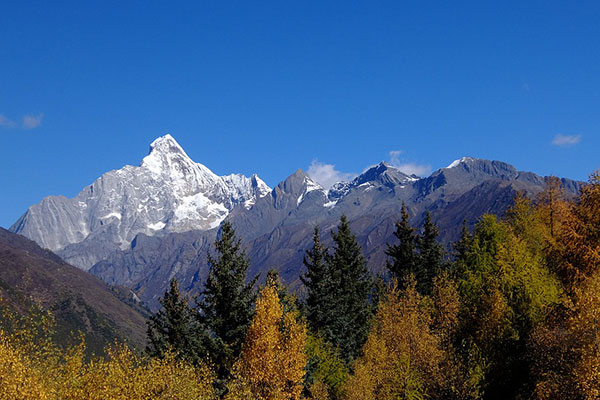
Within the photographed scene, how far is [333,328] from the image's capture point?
72.8m

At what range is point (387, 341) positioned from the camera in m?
64.6

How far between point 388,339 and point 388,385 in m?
10.6

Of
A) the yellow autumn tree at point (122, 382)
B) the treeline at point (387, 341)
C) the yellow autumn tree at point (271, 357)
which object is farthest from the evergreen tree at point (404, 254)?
the yellow autumn tree at point (122, 382)

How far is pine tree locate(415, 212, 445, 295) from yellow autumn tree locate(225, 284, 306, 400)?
42260mm

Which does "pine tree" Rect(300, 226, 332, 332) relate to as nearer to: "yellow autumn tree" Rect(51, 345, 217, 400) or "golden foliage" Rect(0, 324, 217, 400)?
"golden foliage" Rect(0, 324, 217, 400)

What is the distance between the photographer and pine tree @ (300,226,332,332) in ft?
231

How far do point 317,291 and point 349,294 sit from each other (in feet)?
46.4

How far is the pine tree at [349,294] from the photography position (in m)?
75.6

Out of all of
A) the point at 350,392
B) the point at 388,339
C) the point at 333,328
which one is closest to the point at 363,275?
the point at 333,328

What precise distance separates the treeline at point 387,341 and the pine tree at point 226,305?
0.10 m

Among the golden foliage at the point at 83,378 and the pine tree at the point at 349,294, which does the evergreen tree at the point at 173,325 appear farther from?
the pine tree at the point at 349,294

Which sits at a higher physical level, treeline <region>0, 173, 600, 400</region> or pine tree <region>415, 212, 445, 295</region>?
pine tree <region>415, 212, 445, 295</region>

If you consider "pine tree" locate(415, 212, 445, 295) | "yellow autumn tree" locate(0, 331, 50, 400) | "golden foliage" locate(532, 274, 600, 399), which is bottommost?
"golden foliage" locate(532, 274, 600, 399)

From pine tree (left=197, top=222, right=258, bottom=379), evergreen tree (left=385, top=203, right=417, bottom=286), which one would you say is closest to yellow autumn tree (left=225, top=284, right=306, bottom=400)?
pine tree (left=197, top=222, right=258, bottom=379)
